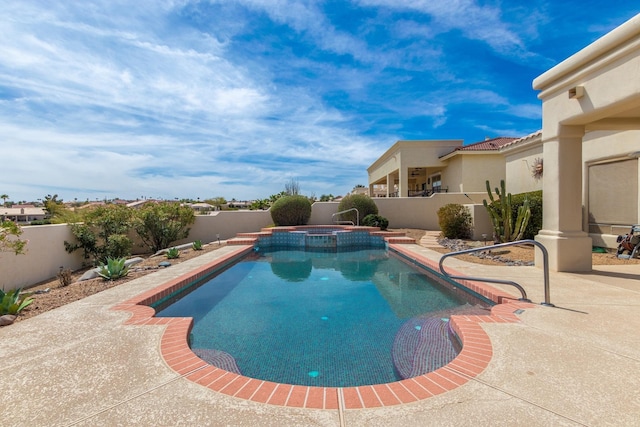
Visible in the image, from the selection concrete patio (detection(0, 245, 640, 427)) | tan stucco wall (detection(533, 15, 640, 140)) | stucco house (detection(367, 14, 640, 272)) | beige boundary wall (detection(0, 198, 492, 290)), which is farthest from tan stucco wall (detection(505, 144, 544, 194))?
concrete patio (detection(0, 245, 640, 427))

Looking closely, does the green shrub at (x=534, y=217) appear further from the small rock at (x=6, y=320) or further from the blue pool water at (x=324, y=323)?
the small rock at (x=6, y=320)

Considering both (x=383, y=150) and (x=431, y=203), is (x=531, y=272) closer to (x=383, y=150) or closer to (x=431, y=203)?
(x=431, y=203)

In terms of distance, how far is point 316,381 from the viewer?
3211mm

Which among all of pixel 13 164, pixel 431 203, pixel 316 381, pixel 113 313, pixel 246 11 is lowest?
pixel 316 381

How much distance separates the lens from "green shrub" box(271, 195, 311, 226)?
56.9 feet

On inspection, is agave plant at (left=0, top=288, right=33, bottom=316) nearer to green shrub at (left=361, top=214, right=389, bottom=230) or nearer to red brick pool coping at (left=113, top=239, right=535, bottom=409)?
red brick pool coping at (left=113, top=239, right=535, bottom=409)

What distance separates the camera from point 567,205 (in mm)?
6562

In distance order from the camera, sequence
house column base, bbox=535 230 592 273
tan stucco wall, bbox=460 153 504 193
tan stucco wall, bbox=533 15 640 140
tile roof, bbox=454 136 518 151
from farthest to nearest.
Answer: tile roof, bbox=454 136 518 151, tan stucco wall, bbox=460 153 504 193, house column base, bbox=535 230 592 273, tan stucco wall, bbox=533 15 640 140

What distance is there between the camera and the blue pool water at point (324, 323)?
3471 millimetres

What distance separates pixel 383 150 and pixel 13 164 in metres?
25.6

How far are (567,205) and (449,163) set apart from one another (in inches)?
669

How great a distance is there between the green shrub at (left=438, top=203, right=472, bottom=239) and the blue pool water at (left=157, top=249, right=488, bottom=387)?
5.31 m

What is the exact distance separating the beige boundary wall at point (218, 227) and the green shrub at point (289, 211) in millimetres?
1063

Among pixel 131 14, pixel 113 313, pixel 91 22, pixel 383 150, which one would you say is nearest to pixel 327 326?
pixel 113 313
